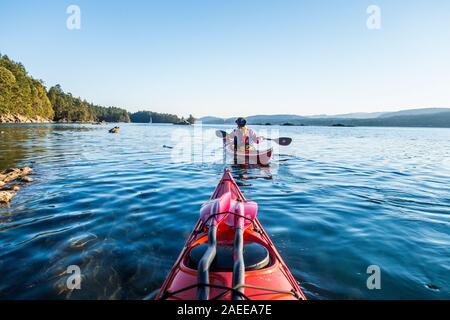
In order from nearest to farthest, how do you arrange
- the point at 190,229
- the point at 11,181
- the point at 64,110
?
the point at 190,229
the point at 11,181
the point at 64,110

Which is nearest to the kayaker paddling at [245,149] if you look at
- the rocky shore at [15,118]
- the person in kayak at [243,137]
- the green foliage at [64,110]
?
the person in kayak at [243,137]

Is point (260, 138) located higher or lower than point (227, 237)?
higher

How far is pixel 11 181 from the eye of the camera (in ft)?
33.9

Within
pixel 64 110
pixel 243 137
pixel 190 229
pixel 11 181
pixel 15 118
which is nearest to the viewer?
pixel 190 229

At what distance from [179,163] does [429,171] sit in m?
14.8

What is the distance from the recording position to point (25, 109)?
79500 mm

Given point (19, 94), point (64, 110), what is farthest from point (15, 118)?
point (64, 110)

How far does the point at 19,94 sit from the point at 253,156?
85443mm

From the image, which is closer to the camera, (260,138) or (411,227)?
(411,227)

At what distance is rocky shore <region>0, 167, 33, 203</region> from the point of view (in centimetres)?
820

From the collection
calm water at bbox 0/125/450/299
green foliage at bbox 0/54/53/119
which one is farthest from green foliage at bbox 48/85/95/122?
calm water at bbox 0/125/450/299

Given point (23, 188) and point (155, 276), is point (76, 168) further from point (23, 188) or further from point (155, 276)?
point (155, 276)

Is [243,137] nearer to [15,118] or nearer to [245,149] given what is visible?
[245,149]
